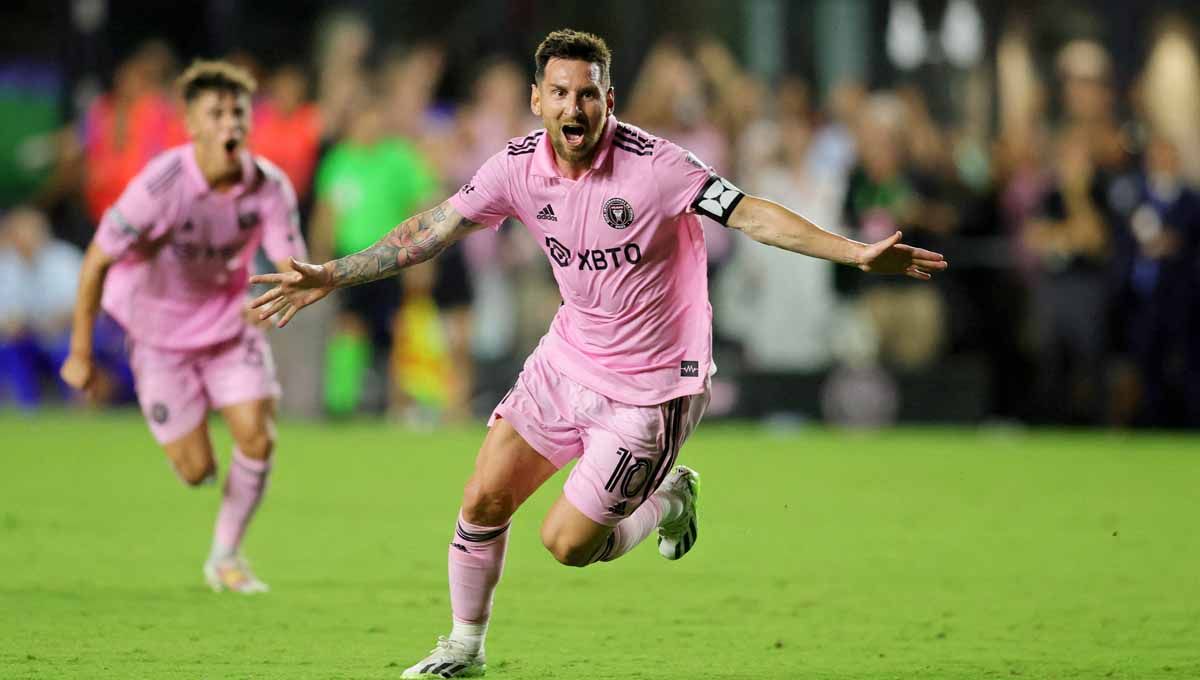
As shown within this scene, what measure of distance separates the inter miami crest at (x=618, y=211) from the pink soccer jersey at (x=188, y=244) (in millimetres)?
2636

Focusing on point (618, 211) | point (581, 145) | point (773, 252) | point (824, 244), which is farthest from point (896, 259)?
point (773, 252)

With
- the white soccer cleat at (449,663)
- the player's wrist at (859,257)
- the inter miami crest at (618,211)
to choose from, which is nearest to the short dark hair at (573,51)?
the inter miami crest at (618,211)

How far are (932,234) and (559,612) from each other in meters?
10.1

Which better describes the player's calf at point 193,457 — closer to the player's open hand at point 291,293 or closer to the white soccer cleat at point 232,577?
the white soccer cleat at point 232,577

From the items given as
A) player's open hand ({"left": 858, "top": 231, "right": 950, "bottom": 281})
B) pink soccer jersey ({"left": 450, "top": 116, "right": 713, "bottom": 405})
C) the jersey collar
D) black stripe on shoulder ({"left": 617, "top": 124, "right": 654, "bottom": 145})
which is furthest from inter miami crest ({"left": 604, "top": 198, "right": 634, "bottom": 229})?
player's open hand ({"left": 858, "top": 231, "right": 950, "bottom": 281})

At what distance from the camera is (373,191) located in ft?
57.2

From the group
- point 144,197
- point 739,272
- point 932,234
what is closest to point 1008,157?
point 932,234

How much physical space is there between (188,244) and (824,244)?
12.7ft

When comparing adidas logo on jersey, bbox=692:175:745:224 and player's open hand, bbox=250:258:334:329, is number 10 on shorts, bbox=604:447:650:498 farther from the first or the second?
player's open hand, bbox=250:258:334:329

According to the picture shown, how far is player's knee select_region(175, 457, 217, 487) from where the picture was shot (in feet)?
31.1

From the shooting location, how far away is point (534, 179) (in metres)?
7.14

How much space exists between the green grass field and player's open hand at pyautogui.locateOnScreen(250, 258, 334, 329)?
1274mm

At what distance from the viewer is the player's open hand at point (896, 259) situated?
6605 millimetres

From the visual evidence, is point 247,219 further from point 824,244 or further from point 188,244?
point 824,244
